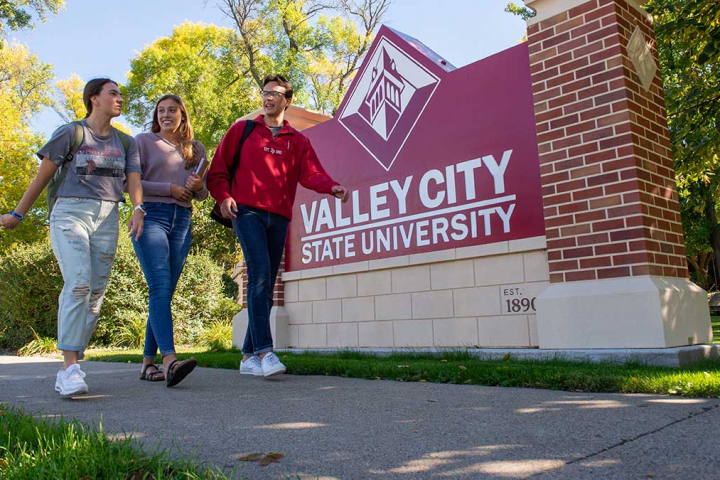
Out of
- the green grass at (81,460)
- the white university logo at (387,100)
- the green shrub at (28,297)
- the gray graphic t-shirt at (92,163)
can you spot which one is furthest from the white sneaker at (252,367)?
the green shrub at (28,297)

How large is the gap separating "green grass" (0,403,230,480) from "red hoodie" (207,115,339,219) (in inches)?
88.8

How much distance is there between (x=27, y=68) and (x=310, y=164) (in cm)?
2473

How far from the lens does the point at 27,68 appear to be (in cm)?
2370

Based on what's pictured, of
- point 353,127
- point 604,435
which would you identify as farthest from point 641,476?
point 353,127

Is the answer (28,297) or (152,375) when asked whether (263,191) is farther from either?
(28,297)

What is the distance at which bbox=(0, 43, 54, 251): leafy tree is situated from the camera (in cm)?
1995

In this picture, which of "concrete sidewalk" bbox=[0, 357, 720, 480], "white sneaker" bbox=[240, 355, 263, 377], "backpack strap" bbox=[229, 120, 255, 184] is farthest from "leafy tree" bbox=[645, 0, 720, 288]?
"white sneaker" bbox=[240, 355, 263, 377]

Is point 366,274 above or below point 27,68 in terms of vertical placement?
below

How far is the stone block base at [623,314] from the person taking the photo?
150 inches

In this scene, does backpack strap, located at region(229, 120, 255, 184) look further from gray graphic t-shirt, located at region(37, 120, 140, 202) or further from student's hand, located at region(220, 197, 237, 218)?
gray graphic t-shirt, located at region(37, 120, 140, 202)

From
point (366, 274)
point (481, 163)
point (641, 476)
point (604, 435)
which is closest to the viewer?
point (641, 476)

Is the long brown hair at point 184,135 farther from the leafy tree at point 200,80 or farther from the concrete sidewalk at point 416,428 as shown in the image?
the leafy tree at point 200,80

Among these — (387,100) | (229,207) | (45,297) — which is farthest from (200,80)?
(229,207)

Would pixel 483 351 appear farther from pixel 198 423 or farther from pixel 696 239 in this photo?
pixel 696 239
